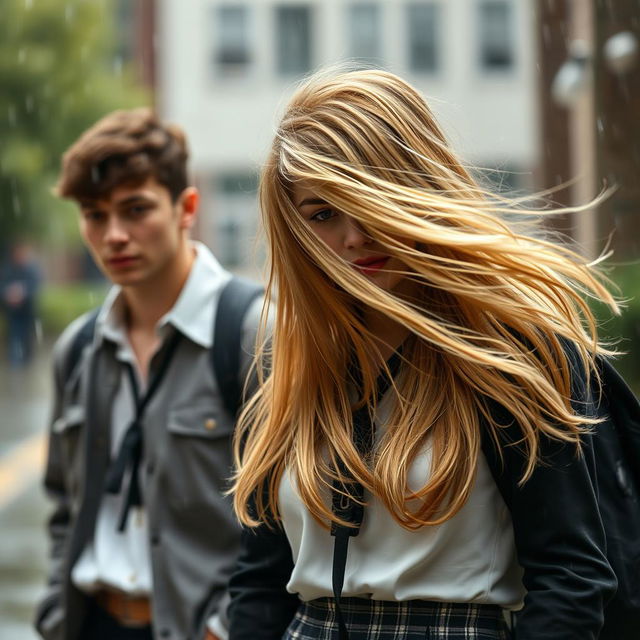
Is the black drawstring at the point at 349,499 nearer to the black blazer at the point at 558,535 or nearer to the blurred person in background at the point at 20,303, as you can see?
the black blazer at the point at 558,535

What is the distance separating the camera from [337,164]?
2.29 m

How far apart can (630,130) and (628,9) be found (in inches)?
35.3

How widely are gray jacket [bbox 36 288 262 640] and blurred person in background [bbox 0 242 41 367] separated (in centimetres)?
2013

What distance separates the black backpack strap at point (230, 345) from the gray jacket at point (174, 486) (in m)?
0.02

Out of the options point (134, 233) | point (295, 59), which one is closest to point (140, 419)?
point (134, 233)

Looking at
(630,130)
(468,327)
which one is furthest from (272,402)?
(630,130)

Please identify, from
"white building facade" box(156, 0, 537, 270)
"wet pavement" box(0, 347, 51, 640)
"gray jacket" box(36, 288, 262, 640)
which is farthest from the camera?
"white building facade" box(156, 0, 537, 270)

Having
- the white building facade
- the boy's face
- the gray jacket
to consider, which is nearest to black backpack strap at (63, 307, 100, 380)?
the gray jacket

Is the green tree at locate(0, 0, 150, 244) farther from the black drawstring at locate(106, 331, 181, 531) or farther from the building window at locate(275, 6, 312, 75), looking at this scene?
the black drawstring at locate(106, 331, 181, 531)

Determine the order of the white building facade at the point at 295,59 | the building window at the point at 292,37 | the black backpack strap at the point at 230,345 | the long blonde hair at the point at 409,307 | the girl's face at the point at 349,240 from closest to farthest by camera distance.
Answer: the long blonde hair at the point at 409,307
the girl's face at the point at 349,240
the black backpack strap at the point at 230,345
the white building facade at the point at 295,59
the building window at the point at 292,37

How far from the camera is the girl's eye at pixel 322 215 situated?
7.75 feet

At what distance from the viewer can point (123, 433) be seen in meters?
3.60

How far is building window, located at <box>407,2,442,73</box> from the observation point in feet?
121

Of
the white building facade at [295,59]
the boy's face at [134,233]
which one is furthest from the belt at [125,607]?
the white building facade at [295,59]
